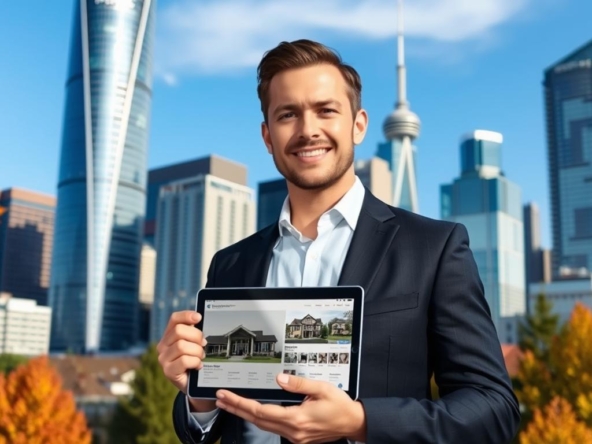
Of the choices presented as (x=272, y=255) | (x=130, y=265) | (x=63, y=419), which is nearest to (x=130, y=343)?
(x=130, y=265)

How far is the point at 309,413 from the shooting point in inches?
98.1

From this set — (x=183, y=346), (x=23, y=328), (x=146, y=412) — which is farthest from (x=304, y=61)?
(x=23, y=328)

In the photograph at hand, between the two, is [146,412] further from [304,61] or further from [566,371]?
[304,61]

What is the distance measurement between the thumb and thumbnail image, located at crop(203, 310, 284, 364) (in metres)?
0.21

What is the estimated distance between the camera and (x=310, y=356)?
273 cm

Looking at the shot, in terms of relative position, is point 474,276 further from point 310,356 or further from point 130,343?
point 130,343

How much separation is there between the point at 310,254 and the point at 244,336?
55cm

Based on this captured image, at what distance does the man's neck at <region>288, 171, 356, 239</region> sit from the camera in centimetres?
338

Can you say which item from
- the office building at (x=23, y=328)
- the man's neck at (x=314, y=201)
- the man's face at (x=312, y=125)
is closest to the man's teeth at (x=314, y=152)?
the man's face at (x=312, y=125)

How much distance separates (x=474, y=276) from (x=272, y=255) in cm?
93

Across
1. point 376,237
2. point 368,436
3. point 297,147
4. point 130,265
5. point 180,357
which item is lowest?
point 368,436

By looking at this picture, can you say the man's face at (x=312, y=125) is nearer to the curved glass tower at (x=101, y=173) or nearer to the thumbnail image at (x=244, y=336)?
the thumbnail image at (x=244, y=336)

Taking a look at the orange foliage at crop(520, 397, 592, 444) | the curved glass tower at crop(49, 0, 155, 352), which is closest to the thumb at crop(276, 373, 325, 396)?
the orange foliage at crop(520, 397, 592, 444)

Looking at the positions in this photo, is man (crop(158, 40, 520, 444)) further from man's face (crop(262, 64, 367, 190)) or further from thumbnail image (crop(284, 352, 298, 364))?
thumbnail image (crop(284, 352, 298, 364))
